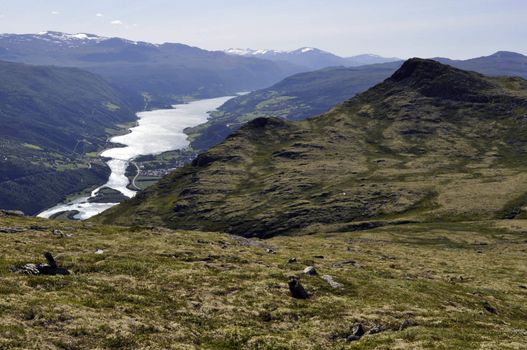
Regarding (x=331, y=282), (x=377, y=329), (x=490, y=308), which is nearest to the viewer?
(x=377, y=329)

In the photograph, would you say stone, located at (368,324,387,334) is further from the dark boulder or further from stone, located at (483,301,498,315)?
stone, located at (483,301,498,315)

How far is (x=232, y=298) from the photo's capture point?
49719mm

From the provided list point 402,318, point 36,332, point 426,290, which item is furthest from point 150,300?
point 426,290

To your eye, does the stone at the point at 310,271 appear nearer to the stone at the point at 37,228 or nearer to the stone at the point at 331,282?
the stone at the point at 331,282

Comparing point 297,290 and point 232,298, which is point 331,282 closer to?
point 297,290

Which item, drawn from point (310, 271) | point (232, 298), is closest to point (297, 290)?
point (232, 298)

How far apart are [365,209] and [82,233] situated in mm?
109162

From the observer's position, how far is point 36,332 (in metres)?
34.6

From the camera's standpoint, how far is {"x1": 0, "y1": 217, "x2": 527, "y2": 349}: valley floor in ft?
124

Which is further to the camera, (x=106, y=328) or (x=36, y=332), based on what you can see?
(x=106, y=328)

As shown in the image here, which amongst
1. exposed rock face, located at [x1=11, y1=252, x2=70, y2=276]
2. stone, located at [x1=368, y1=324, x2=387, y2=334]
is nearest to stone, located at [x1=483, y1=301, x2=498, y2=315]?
stone, located at [x1=368, y1=324, x2=387, y2=334]

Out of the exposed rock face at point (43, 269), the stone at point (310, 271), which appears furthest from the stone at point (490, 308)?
the exposed rock face at point (43, 269)

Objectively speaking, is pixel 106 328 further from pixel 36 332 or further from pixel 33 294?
pixel 33 294

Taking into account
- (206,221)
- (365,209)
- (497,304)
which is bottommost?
(206,221)
